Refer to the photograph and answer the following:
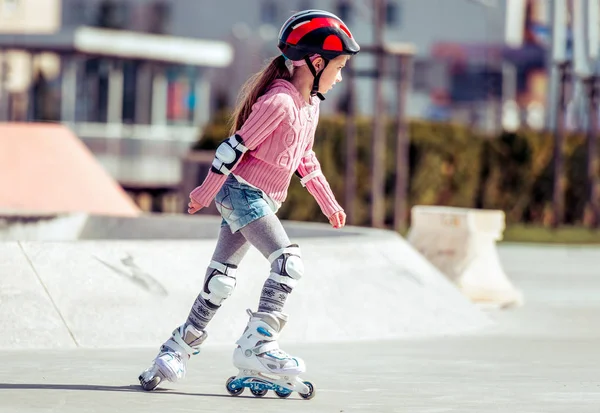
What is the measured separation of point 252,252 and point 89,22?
61.1m

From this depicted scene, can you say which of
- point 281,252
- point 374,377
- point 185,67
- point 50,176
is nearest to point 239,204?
point 281,252

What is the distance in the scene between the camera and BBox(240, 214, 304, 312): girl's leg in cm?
725

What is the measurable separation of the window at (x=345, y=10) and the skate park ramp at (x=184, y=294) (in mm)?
56343

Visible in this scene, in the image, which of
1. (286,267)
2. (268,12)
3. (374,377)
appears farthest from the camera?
(268,12)

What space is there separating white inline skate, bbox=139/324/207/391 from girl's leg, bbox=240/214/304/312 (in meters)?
0.37

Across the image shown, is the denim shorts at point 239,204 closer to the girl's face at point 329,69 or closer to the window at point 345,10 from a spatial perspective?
the girl's face at point 329,69

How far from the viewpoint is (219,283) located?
7.34 m

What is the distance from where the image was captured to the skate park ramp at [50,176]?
17391mm

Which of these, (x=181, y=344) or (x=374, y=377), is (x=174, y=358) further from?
(x=374, y=377)

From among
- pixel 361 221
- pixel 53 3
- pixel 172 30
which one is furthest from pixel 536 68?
pixel 361 221

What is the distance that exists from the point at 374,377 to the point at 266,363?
106cm

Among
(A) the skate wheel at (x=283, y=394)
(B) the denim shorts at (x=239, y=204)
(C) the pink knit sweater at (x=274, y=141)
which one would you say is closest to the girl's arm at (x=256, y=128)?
(C) the pink knit sweater at (x=274, y=141)

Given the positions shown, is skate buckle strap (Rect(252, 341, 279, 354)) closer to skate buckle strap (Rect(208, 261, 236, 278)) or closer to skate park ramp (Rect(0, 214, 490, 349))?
skate buckle strap (Rect(208, 261, 236, 278))

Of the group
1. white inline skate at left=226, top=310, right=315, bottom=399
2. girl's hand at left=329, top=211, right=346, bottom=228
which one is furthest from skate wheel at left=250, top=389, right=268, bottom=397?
girl's hand at left=329, top=211, right=346, bottom=228
